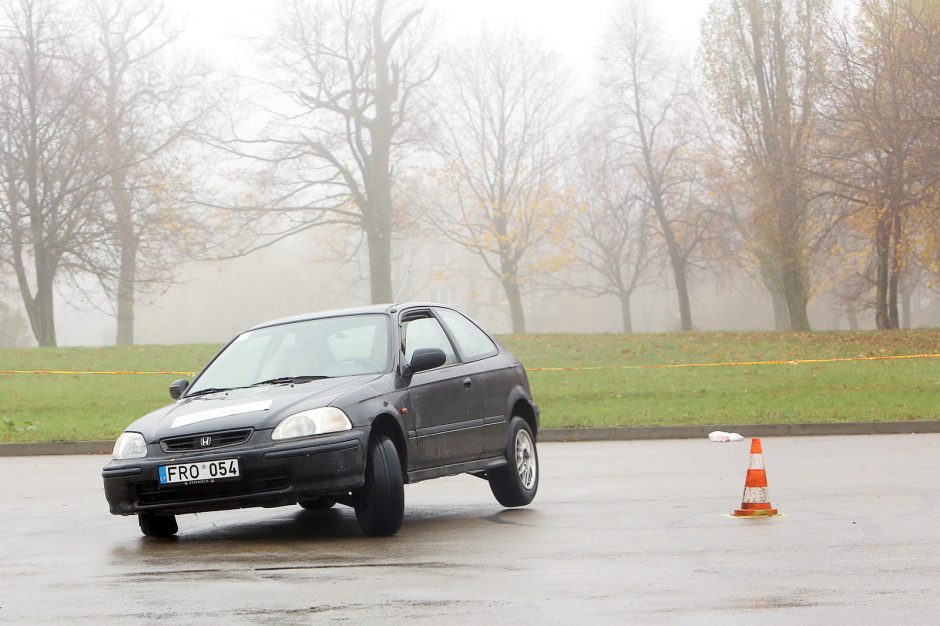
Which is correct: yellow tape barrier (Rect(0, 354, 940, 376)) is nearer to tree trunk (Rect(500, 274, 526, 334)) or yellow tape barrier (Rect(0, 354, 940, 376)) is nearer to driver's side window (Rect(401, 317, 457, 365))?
driver's side window (Rect(401, 317, 457, 365))

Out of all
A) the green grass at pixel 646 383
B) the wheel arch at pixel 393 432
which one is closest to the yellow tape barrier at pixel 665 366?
the green grass at pixel 646 383

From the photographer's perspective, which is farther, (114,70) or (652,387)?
(114,70)

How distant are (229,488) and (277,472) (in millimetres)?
337

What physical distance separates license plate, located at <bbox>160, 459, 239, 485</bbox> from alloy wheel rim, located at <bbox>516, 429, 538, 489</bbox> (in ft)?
9.11

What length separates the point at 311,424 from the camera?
8.66 meters

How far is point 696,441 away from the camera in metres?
18.3

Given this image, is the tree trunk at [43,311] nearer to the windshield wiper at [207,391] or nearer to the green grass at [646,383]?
the green grass at [646,383]

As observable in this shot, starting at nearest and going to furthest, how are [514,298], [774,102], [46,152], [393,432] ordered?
1. [393,432]
2. [46,152]
3. [774,102]
4. [514,298]

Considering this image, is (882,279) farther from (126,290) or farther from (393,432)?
(393,432)

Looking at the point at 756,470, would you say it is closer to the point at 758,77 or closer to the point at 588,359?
the point at 588,359

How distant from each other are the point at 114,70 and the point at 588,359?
28389mm

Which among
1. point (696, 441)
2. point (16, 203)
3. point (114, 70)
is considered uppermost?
point (114, 70)

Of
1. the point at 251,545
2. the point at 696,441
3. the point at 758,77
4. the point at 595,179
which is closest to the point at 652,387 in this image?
the point at 696,441

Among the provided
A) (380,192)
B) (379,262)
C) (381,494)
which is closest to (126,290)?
(379,262)
